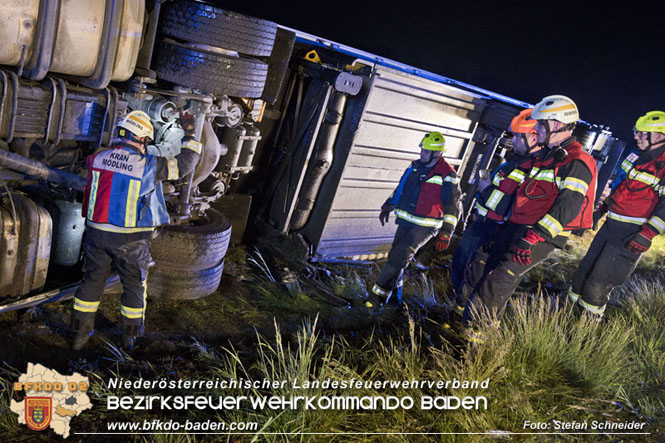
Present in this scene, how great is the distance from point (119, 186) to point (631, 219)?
4677 millimetres

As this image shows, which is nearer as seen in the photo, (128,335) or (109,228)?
(109,228)

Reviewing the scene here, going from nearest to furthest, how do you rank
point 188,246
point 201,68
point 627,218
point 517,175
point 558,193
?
point 201,68 < point 558,193 < point 188,246 < point 517,175 < point 627,218

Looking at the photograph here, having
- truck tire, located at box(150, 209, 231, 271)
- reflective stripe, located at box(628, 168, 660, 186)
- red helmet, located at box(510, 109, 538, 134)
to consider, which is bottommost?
truck tire, located at box(150, 209, 231, 271)

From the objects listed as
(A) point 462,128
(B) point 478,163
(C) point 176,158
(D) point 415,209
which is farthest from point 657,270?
(C) point 176,158

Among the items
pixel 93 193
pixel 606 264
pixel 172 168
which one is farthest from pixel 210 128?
pixel 606 264

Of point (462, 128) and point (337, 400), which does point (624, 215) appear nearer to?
point (462, 128)

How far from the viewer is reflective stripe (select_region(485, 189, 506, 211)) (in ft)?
14.2

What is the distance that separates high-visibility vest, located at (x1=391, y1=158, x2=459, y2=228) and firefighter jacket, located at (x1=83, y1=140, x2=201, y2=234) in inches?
98.9

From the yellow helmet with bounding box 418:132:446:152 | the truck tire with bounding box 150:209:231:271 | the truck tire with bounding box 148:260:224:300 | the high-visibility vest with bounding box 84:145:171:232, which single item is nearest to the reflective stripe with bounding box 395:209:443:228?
the yellow helmet with bounding box 418:132:446:152

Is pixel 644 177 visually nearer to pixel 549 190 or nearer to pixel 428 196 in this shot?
pixel 549 190

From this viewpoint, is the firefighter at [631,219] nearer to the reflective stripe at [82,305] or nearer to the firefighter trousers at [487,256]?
the firefighter trousers at [487,256]

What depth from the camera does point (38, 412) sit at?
8.07ft

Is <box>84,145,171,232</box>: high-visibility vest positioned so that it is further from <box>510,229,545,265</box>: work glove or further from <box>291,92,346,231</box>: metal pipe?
<box>510,229,545,265</box>: work glove

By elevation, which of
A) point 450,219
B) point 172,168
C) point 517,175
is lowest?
point 450,219
